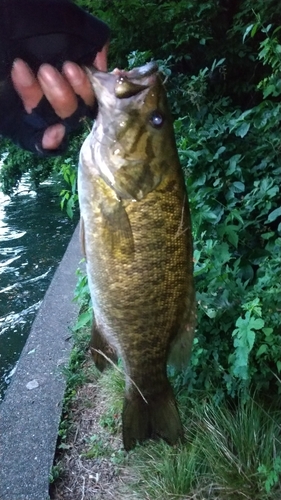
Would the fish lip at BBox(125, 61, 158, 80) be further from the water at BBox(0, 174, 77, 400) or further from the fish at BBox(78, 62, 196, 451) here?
the water at BBox(0, 174, 77, 400)

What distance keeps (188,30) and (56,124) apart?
3.77 metres

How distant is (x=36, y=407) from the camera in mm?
4098

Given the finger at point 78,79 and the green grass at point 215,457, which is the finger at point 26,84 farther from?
the green grass at point 215,457

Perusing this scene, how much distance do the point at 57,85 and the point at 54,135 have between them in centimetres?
18

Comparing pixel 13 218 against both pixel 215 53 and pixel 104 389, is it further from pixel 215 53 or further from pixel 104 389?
pixel 104 389

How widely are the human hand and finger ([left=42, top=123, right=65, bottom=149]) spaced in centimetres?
5

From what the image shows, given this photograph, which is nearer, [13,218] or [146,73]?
[146,73]

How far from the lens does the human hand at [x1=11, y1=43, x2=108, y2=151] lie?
162 centimetres

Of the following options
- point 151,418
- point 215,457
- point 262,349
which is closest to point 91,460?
point 215,457

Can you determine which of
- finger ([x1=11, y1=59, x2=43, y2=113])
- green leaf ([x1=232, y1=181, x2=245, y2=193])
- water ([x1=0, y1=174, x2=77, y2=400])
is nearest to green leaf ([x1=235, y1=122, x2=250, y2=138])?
green leaf ([x1=232, y1=181, x2=245, y2=193])

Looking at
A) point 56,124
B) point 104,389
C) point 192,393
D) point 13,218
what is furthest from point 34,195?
point 56,124

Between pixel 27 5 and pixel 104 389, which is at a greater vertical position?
pixel 27 5

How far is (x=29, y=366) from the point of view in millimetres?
4648

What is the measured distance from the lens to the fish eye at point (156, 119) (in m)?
1.78
